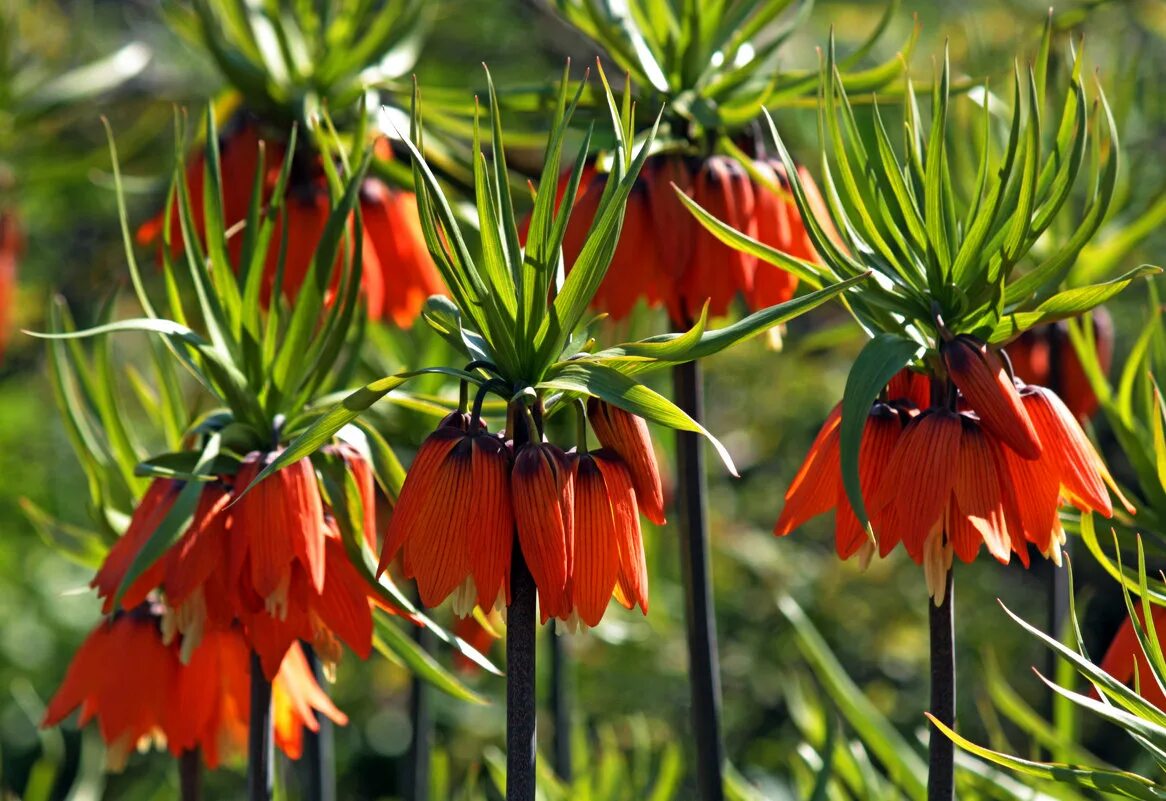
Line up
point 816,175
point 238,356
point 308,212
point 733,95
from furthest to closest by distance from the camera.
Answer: point 816,175, point 308,212, point 733,95, point 238,356

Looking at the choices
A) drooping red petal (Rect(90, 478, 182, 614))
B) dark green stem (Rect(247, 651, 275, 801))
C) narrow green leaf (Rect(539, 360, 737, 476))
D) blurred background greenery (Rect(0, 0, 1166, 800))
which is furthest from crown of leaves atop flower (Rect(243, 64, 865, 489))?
blurred background greenery (Rect(0, 0, 1166, 800))

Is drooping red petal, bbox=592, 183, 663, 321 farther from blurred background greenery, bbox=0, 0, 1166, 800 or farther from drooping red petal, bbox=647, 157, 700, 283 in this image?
blurred background greenery, bbox=0, 0, 1166, 800

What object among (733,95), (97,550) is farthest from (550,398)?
(97,550)

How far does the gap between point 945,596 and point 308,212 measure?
3.10 feet

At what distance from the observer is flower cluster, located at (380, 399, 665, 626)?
101cm

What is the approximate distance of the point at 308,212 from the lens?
175 centimetres

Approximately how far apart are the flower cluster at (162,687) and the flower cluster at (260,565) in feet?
0.49

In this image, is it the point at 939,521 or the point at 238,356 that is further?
the point at 238,356

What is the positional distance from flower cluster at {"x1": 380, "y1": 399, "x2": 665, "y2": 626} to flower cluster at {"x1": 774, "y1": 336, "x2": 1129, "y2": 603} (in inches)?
6.0

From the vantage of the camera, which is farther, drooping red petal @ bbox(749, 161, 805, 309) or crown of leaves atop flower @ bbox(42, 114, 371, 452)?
drooping red petal @ bbox(749, 161, 805, 309)

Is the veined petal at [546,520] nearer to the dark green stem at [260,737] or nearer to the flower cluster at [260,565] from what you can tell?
the flower cluster at [260,565]

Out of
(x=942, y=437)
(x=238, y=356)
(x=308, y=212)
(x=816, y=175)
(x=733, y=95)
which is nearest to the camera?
(x=942, y=437)

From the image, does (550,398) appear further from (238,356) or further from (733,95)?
(733,95)

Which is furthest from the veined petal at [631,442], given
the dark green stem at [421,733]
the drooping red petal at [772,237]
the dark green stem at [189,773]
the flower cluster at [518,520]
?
the dark green stem at [421,733]
